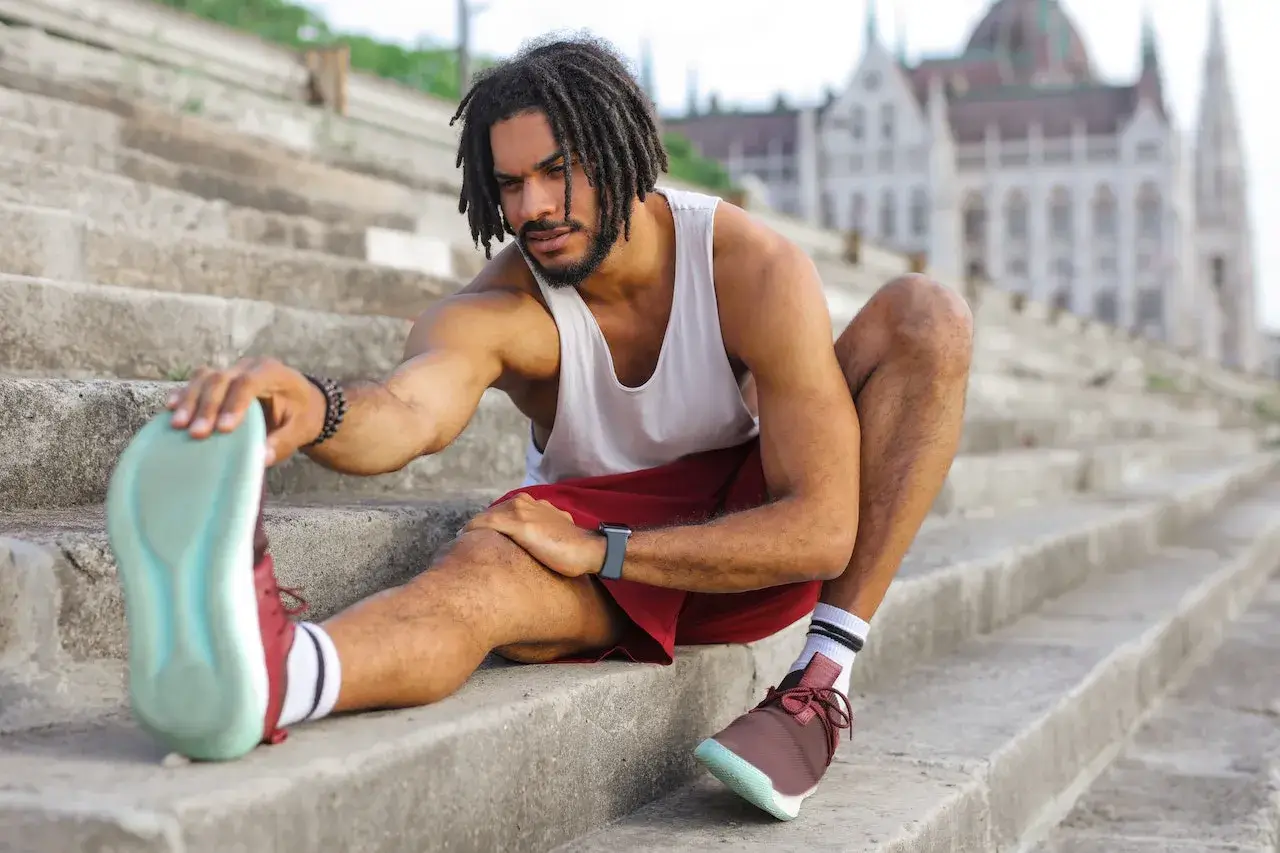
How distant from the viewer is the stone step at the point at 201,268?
3104 millimetres

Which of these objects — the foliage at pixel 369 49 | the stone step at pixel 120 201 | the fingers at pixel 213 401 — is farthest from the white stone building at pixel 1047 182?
the fingers at pixel 213 401

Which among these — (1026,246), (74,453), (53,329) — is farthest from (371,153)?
(1026,246)

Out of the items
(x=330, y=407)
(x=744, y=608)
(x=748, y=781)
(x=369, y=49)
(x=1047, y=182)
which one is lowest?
(x=748, y=781)

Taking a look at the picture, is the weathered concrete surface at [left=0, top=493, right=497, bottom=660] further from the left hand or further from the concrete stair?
the left hand

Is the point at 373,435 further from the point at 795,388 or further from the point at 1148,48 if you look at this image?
the point at 1148,48

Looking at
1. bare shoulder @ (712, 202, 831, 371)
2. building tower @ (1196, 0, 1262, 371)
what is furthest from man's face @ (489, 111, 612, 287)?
building tower @ (1196, 0, 1262, 371)

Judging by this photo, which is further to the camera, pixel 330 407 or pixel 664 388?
pixel 664 388

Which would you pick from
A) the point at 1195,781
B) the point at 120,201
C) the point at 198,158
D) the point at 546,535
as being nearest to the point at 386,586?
the point at 546,535

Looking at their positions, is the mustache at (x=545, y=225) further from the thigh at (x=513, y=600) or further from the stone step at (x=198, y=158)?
the stone step at (x=198, y=158)

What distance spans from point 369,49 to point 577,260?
132 feet

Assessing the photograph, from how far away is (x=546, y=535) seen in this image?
2.01 meters

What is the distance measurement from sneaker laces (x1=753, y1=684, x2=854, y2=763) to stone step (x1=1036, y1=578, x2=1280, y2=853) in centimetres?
59

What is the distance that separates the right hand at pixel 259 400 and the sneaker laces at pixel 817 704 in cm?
83

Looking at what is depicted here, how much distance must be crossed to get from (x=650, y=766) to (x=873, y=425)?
68cm
